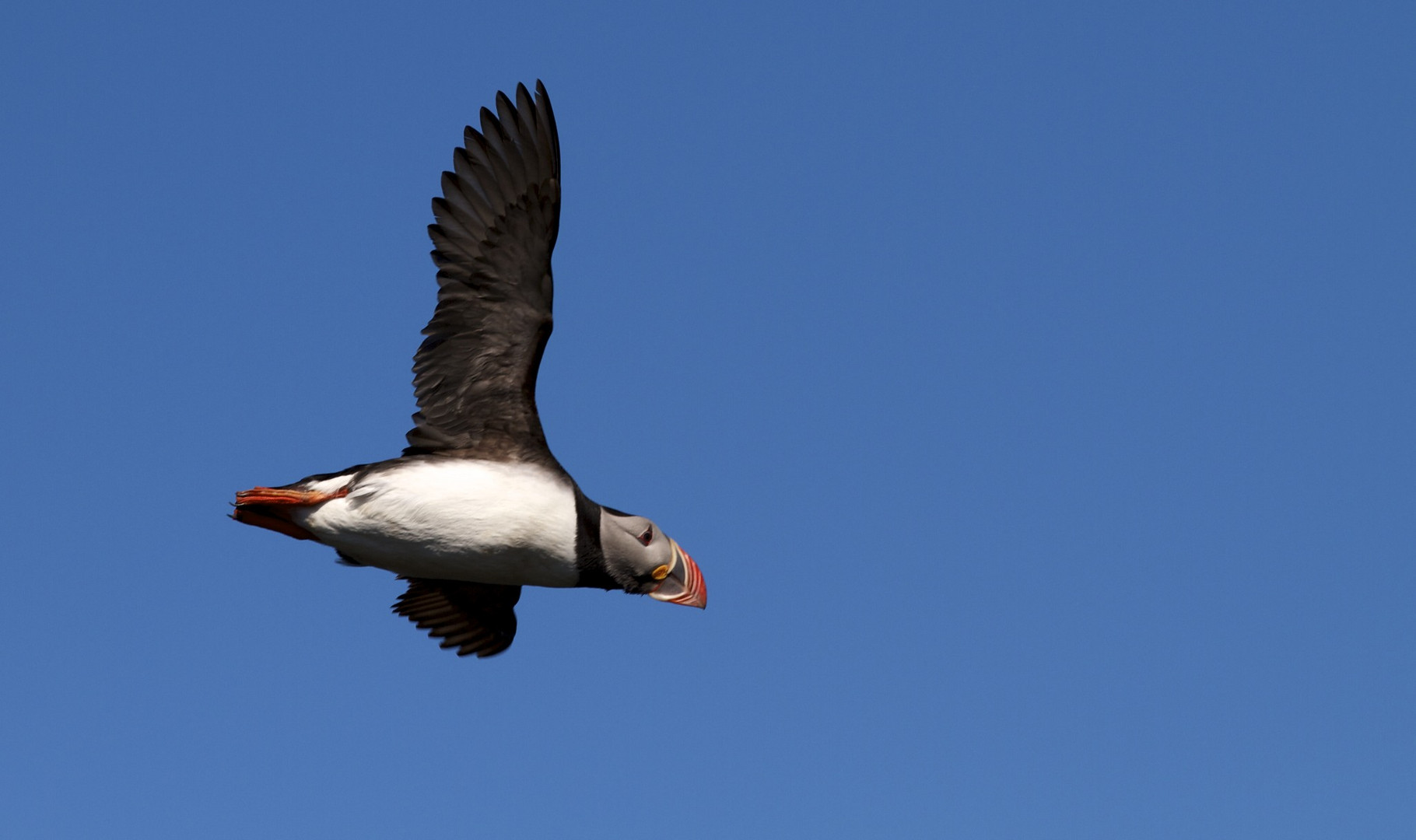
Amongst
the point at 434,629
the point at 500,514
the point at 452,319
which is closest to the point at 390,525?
the point at 500,514

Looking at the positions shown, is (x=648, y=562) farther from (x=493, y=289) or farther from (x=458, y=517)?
(x=493, y=289)

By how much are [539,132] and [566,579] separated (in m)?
3.07

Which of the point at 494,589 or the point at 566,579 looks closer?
the point at 566,579

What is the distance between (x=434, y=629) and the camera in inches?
543

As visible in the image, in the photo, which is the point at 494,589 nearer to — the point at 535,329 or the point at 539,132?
the point at 535,329

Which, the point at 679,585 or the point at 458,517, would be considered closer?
the point at 458,517

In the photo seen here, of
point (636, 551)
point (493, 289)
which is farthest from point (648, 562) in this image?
point (493, 289)

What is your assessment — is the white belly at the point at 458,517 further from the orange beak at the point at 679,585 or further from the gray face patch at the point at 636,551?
the orange beak at the point at 679,585

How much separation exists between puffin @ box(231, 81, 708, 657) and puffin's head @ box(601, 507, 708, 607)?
1 centimetres

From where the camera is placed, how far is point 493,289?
39.1 feet

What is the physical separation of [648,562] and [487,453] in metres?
1.35

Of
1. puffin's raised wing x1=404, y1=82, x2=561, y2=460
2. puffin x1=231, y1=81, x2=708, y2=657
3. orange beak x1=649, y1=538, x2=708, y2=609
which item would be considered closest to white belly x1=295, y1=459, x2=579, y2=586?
puffin x1=231, y1=81, x2=708, y2=657

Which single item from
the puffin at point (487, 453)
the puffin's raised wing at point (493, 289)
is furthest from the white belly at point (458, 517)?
the puffin's raised wing at point (493, 289)

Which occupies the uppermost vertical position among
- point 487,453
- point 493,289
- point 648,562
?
point 493,289
